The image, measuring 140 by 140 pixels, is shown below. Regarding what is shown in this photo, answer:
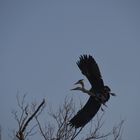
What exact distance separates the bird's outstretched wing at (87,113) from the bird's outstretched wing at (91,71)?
0.64 m

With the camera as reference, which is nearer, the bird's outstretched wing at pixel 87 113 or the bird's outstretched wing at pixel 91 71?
the bird's outstretched wing at pixel 91 71

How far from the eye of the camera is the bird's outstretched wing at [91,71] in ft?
25.6

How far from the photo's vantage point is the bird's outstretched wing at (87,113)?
27.6 ft

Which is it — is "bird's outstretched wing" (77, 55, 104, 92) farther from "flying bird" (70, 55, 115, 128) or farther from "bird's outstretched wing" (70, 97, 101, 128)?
"bird's outstretched wing" (70, 97, 101, 128)

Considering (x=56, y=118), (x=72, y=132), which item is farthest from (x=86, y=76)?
(x=56, y=118)

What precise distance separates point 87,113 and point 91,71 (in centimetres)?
129

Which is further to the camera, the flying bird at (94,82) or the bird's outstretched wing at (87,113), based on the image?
the bird's outstretched wing at (87,113)

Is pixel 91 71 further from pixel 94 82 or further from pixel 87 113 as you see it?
pixel 87 113

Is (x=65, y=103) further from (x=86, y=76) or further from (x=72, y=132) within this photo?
(x=86, y=76)

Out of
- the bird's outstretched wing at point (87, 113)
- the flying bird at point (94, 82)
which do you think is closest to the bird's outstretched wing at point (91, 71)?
the flying bird at point (94, 82)

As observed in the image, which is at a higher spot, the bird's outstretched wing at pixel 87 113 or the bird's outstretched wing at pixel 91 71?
the bird's outstretched wing at pixel 91 71

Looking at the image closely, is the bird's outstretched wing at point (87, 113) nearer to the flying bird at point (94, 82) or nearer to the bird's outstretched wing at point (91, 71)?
the flying bird at point (94, 82)

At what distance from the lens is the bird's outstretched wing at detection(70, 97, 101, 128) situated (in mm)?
8398

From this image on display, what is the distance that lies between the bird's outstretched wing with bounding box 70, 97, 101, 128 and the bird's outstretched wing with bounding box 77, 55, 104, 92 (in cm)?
64
